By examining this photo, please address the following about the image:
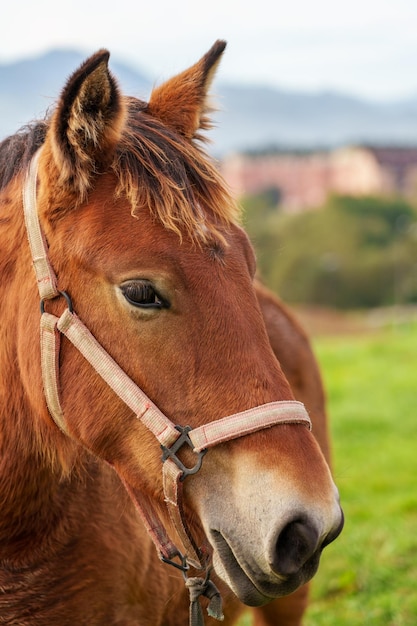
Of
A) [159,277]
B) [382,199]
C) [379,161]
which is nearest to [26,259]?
[159,277]

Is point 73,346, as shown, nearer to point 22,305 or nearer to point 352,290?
point 22,305

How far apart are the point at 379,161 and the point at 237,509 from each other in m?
138

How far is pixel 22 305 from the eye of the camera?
2771 mm

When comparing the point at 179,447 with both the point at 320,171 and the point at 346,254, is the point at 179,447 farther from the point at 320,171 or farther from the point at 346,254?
the point at 320,171

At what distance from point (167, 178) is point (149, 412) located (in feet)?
2.63

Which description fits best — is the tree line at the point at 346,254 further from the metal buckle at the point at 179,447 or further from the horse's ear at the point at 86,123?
the metal buckle at the point at 179,447

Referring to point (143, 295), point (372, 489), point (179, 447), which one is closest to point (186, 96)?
point (143, 295)

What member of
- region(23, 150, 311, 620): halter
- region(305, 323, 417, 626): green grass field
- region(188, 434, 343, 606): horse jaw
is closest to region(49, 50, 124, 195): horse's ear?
region(23, 150, 311, 620): halter

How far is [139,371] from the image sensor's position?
99.7 inches

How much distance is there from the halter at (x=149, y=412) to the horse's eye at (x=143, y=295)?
0.21m

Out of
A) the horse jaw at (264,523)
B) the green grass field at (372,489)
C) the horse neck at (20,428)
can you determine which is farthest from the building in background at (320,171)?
the horse jaw at (264,523)

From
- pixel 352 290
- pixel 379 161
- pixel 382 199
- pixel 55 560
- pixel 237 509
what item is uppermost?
pixel 237 509

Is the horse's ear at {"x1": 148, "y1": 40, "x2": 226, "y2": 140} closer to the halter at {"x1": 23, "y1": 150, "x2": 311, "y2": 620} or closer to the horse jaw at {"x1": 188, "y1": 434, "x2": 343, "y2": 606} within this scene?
the halter at {"x1": 23, "y1": 150, "x2": 311, "y2": 620}

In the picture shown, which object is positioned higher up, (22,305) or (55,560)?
(22,305)
